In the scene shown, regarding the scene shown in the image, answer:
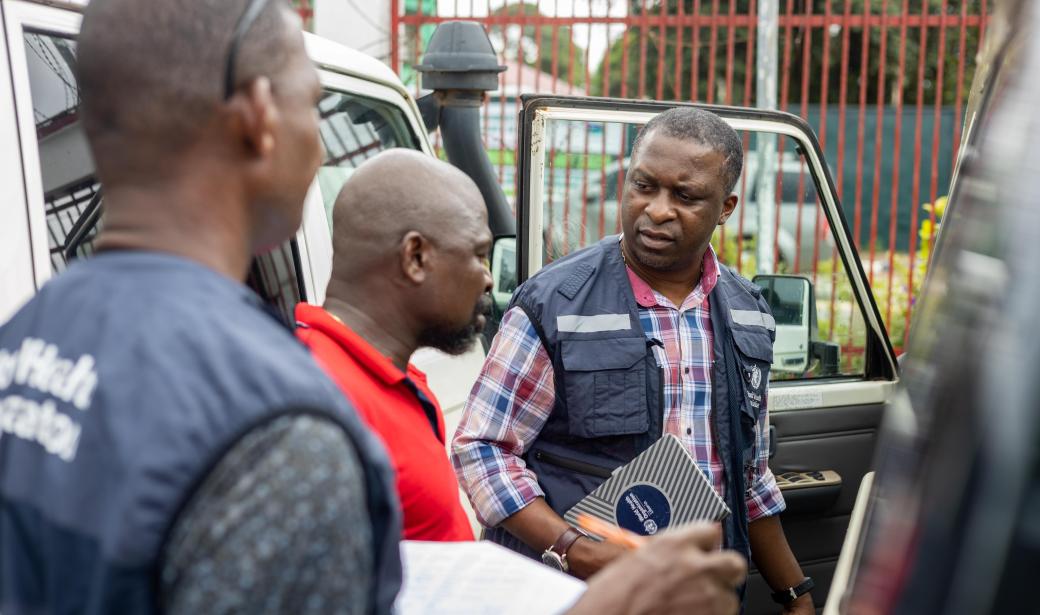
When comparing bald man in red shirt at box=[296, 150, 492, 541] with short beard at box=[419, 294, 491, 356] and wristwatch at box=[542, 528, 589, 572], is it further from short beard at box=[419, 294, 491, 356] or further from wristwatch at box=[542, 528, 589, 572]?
wristwatch at box=[542, 528, 589, 572]

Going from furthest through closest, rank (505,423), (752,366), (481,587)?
1. (752,366)
2. (505,423)
3. (481,587)

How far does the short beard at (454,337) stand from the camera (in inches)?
77.6

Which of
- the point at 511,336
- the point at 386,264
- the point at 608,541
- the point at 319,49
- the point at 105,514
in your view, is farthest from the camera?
the point at 319,49

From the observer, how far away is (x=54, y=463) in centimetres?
100

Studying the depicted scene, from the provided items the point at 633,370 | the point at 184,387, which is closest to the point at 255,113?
the point at 184,387

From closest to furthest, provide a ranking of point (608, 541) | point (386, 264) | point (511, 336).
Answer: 1. point (386, 264)
2. point (608, 541)
3. point (511, 336)

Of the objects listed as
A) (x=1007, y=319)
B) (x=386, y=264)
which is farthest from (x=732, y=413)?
(x=1007, y=319)

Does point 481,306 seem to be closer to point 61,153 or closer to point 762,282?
point 61,153

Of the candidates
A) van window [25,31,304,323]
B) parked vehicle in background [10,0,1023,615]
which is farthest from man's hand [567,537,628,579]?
van window [25,31,304,323]

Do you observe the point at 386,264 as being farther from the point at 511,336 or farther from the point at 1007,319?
the point at 1007,319

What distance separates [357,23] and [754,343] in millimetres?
5025

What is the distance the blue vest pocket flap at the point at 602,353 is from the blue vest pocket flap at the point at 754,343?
254mm

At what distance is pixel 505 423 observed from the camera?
2.51 meters

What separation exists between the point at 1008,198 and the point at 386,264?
42.8 inches
